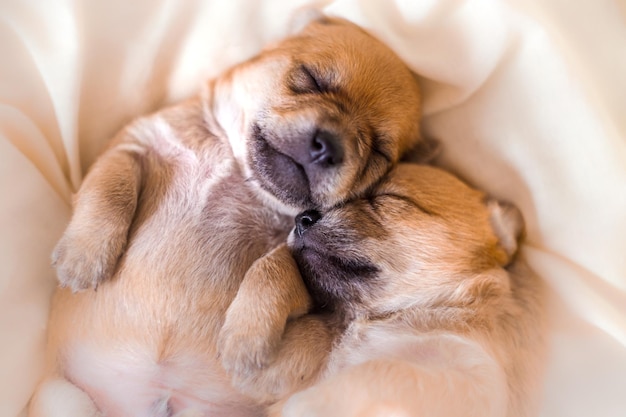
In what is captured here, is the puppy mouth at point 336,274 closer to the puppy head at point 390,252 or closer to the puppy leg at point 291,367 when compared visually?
the puppy head at point 390,252

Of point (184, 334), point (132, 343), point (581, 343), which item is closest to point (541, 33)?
point (581, 343)

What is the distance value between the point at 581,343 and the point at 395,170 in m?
0.71

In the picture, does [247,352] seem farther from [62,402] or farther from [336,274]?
[62,402]

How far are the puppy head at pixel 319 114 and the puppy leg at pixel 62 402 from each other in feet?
2.41

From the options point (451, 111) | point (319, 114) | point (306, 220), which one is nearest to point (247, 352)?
point (306, 220)

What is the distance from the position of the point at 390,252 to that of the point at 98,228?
2.59 ft

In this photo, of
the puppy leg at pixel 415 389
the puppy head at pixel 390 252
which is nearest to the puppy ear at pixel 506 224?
the puppy head at pixel 390 252

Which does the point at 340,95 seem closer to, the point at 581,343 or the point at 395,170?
the point at 395,170

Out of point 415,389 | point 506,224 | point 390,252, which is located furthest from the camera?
point 506,224

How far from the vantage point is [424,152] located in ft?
6.05

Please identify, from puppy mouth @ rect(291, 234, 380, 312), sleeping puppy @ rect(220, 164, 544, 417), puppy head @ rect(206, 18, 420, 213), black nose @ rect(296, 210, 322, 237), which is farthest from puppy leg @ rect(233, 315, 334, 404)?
puppy head @ rect(206, 18, 420, 213)

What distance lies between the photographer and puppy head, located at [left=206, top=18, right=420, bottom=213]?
1510mm

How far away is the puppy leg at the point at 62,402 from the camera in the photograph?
1.44 meters

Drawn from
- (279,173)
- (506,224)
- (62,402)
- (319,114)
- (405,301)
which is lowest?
(62,402)
